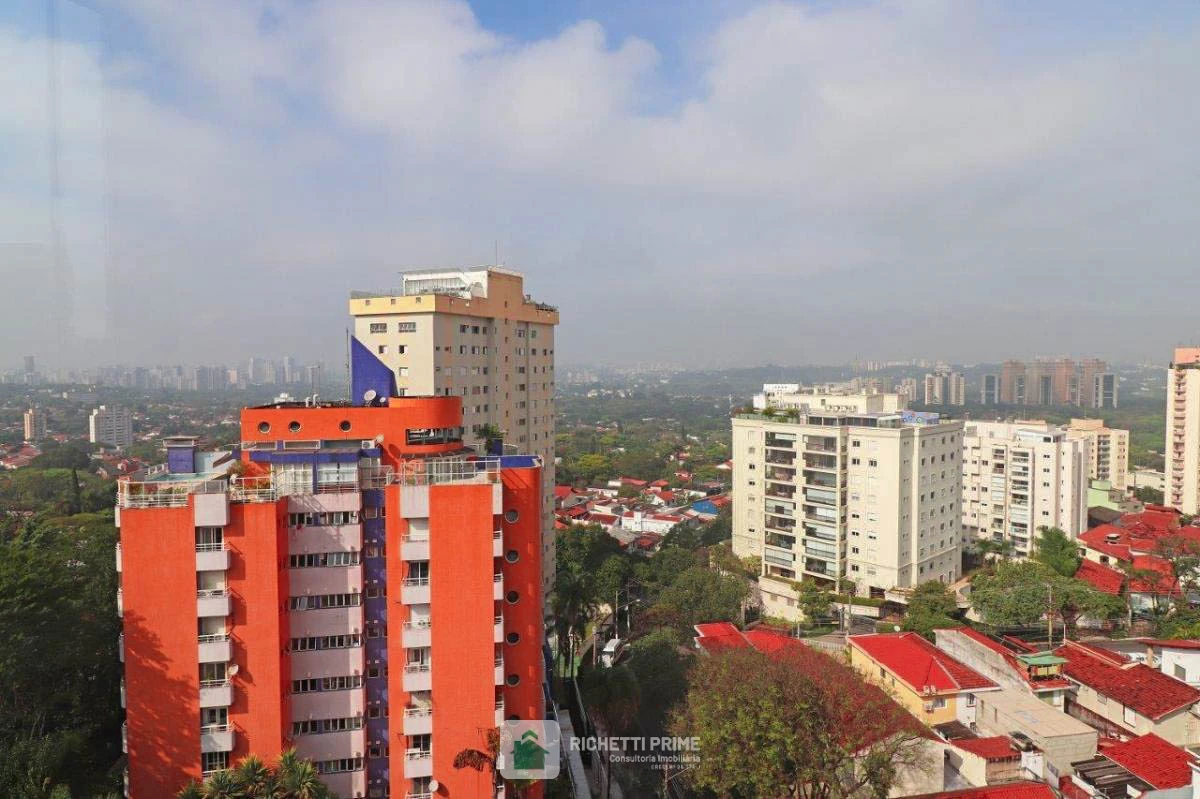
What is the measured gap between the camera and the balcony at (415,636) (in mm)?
5719

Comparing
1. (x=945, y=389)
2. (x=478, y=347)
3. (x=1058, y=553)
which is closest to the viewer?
(x=478, y=347)

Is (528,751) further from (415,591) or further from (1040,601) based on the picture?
(1040,601)

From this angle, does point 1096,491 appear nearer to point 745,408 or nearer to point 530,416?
point 745,408

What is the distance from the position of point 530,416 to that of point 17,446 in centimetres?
2143

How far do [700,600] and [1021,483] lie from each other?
1000 cm

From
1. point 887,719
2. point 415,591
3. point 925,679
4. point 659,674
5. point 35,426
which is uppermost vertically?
point 415,591

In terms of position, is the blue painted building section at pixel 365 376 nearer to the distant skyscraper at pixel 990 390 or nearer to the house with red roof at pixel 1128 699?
the house with red roof at pixel 1128 699

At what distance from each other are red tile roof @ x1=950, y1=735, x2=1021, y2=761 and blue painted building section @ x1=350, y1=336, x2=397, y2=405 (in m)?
6.10

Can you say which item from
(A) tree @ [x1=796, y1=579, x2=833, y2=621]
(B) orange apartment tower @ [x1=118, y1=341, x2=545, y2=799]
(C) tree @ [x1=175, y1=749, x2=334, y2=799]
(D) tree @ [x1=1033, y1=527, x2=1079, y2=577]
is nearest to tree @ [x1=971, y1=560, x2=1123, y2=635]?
(D) tree @ [x1=1033, y1=527, x2=1079, y2=577]

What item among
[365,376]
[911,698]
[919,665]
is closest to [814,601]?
[919,665]

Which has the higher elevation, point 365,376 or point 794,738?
point 365,376

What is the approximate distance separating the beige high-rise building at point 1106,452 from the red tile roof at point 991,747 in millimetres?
21344

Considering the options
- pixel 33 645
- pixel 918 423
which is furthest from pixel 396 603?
pixel 918 423

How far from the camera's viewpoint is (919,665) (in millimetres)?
7840
